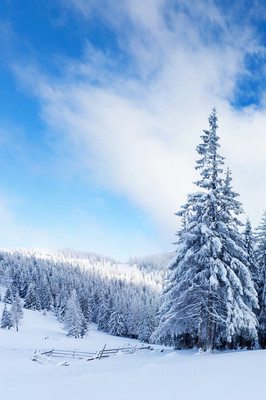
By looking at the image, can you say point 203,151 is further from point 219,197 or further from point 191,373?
point 191,373

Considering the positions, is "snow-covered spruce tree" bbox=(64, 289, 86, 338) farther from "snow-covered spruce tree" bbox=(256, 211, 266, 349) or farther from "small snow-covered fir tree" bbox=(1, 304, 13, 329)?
"snow-covered spruce tree" bbox=(256, 211, 266, 349)

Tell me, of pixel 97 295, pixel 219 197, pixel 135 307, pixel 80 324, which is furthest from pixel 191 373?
pixel 97 295

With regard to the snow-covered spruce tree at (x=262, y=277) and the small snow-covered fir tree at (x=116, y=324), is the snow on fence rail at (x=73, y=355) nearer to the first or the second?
the snow-covered spruce tree at (x=262, y=277)

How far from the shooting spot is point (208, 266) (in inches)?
667

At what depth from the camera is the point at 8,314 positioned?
63688 mm

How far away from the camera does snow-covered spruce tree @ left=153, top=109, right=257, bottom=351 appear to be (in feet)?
53.8

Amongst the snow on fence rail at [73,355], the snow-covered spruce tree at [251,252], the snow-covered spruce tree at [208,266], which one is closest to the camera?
the snow-covered spruce tree at [208,266]

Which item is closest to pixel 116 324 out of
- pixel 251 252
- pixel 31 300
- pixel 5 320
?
pixel 5 320

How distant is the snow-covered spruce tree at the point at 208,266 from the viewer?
16.4 meters

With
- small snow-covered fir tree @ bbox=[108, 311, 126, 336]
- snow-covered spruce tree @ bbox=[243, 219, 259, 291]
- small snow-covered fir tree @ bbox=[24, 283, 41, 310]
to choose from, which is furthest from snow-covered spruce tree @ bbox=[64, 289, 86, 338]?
snow-covered spruce tree @ bbox=[243, 219, 259, 291]

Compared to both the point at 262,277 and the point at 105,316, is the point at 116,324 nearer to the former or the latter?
the point at 105,316

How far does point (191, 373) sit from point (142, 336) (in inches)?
2875

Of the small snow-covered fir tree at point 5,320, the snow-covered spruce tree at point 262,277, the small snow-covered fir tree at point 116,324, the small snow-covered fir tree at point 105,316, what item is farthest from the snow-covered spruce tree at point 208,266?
the small snow-covered fir tree at point 105,316

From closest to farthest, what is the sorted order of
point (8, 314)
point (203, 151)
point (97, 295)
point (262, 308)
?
1. point (203, 151)
2. point (262, 308)
3. point (8, 314)
4. point (97, 295)
